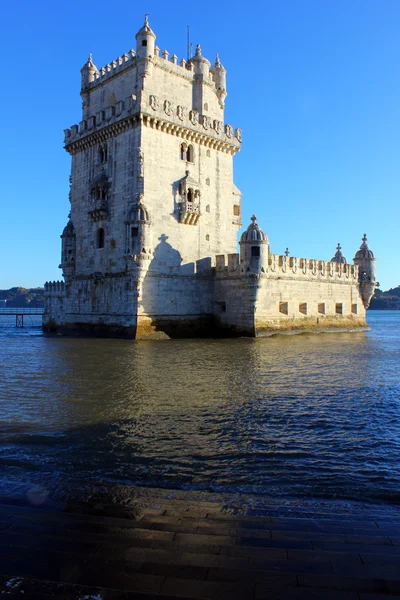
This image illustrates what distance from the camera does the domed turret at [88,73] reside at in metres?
35.7

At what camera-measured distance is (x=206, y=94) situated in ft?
114

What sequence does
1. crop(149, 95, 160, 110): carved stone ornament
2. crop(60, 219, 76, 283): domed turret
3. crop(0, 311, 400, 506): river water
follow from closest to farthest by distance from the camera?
crop(0, 311, 400, 506): river water, crop(149, 95, 160, 110): carved stone ornament, crop(60, 219, 76, 283): domed turret

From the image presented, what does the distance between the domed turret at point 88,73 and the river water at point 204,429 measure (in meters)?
26.8

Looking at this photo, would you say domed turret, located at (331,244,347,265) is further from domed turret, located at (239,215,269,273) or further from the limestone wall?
domed turret, located at (239,215,269,273)

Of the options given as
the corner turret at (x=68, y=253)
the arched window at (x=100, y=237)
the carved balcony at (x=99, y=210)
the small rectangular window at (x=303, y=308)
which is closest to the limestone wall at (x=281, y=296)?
the small rectangular window at (x=303, y=308)

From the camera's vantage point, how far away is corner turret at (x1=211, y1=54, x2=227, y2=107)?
36.1 metres

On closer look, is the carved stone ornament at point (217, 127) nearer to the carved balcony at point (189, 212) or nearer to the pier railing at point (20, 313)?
the carved balcony at point (189, 212)

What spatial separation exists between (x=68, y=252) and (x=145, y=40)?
15.7 metres

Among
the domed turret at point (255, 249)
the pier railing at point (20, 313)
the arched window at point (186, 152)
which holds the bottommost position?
the pier railing at point (20, 313)

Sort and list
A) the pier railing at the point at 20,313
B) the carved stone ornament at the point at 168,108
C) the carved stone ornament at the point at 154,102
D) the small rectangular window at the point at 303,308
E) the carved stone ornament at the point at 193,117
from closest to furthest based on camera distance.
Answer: the carved stone ornament at the point at 154,102
the carved stone ornament at the point at 168,108
the carved stone ornament at the point at 193,117
the small rectangular window at the point at 303,308
the pier railing at the point at 20,313

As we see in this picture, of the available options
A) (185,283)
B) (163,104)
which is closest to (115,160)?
(163,104)

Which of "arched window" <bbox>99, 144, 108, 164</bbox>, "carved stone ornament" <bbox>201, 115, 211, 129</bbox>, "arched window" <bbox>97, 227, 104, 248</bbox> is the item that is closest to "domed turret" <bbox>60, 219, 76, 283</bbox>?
"arched window" <bbox>97, 227, 104, 248</bbox>

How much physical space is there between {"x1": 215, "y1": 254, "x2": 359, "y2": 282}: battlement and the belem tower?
13 cm

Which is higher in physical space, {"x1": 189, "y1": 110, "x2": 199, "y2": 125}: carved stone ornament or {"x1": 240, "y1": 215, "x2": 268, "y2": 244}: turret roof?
{"x1": 189, "y1": 110, "x2": 199, "y2": 125}: carved stone ornament
